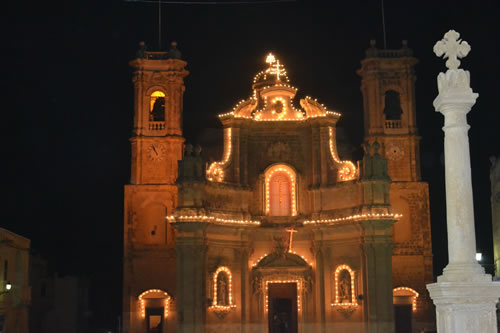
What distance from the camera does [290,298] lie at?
123ft

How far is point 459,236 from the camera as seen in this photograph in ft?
52.9

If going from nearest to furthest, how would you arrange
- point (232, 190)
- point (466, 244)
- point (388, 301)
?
1. point (466, 244)
2. point (388, 301)
3. point (232, 190)

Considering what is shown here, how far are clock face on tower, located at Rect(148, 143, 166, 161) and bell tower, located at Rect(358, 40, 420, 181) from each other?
1061cm

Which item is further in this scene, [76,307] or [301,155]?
[76,307]

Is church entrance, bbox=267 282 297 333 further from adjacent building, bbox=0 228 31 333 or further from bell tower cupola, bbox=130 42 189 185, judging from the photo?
adjacent building, bbox=0 228 31 333

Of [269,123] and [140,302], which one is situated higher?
[269,123]

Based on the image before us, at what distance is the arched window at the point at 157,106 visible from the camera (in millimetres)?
42281

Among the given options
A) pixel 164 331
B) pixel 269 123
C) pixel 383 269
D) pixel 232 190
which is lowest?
pixel 164 331

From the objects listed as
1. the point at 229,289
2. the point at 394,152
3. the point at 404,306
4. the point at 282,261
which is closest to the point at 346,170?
the point at 394,152

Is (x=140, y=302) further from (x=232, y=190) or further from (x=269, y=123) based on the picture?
(x=269, y=123)

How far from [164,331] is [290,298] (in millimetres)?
6700

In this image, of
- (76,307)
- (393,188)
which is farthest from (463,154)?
(76,307)

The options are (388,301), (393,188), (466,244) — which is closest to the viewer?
(466,244)

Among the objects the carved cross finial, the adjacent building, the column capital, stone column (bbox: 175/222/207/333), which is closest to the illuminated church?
stone column (bbox: 175/222/207/333)
